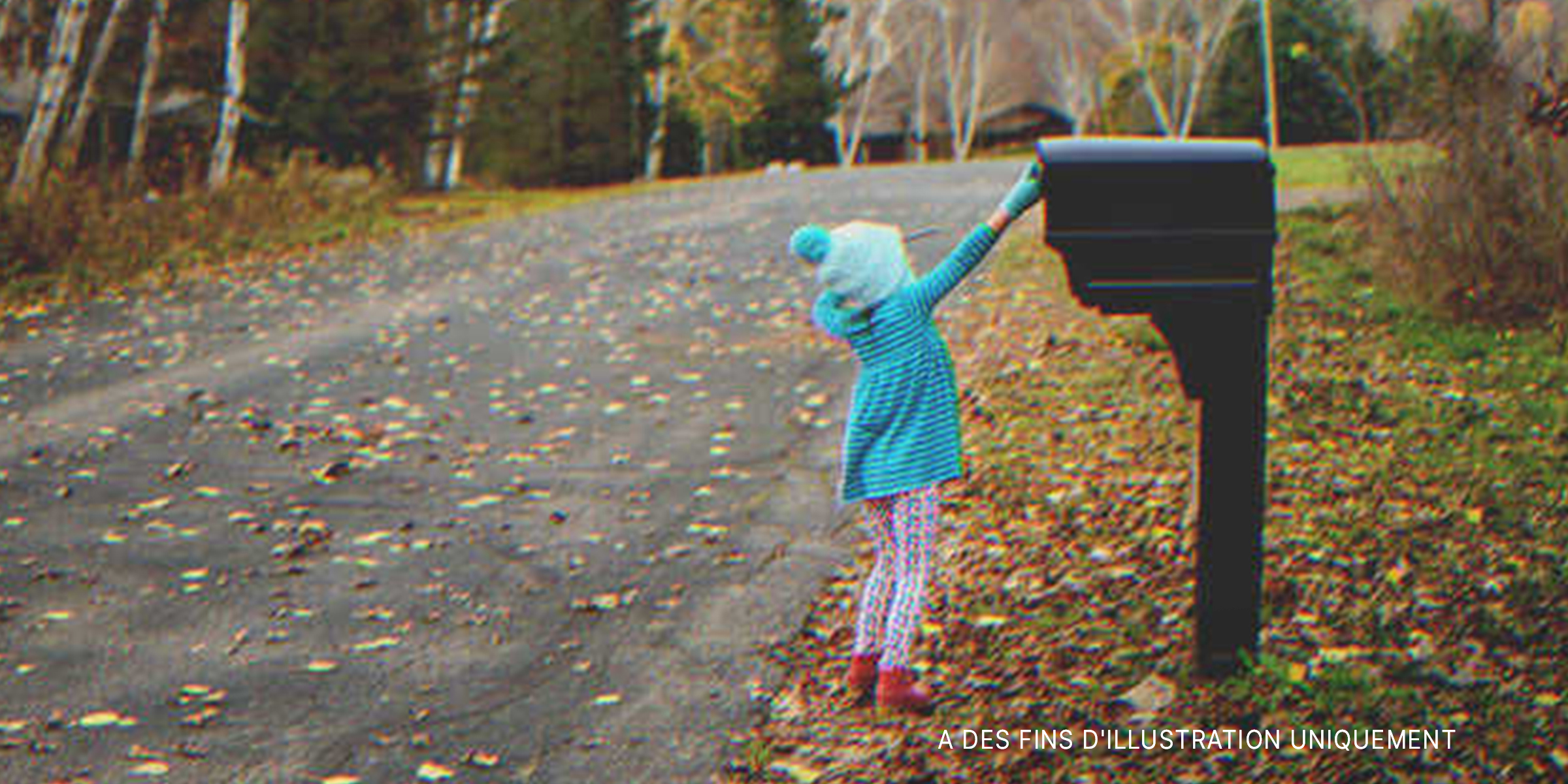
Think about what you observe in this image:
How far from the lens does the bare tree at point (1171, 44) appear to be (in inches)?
1831

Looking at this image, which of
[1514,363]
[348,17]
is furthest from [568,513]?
[348,17]

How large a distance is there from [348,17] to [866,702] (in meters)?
24.4

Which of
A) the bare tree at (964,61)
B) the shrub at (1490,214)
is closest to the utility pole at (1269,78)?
the bare tree at (964,61)

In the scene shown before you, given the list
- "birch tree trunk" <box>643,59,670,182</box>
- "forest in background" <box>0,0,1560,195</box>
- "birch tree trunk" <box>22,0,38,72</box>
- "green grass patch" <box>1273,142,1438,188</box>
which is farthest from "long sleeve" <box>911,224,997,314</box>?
"birch tree trunk" <box>643,59,670,182</box>

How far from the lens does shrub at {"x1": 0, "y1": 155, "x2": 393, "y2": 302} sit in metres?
15.5

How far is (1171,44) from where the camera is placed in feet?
160

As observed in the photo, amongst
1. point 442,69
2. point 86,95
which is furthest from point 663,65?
point 86,95

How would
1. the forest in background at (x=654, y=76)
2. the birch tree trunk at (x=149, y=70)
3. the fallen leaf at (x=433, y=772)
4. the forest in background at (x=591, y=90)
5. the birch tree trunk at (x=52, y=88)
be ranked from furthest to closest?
the birch tree trunk at (x=149, y=70), the forest in background at (x=654, y=76), the birch tree trunk at (x=52, y=88), the forest in background at (x=591, y=90), the fallen leaf at (x=433, y=772)

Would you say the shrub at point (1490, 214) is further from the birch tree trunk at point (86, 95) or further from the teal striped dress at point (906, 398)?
the birch tree trunk at point (86, 95)

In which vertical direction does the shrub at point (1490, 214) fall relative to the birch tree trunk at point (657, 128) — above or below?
below

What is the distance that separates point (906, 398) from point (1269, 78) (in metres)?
35.8

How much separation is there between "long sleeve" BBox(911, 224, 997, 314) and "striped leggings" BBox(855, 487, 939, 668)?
1.93ft

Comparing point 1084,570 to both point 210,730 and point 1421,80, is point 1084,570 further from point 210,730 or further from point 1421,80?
point 1421,80

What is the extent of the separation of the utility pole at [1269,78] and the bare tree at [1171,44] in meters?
1.63
